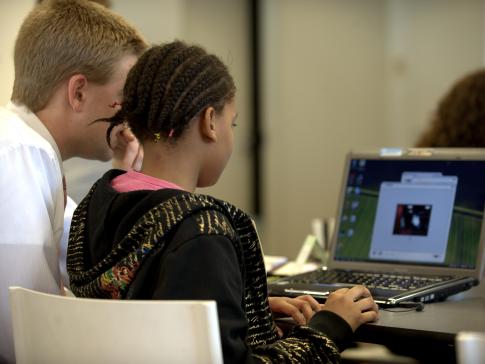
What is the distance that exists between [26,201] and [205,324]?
0.62m

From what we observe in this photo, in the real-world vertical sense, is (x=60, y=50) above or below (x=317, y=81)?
above

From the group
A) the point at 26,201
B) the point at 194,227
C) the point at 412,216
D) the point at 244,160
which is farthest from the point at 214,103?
the point at 244,160

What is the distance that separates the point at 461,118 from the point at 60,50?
4.42 feet

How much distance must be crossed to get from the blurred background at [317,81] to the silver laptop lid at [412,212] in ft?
9.56

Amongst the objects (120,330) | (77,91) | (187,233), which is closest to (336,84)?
(77,91)

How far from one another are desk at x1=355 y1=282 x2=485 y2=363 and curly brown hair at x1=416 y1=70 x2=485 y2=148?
Answer: 106 centimetres

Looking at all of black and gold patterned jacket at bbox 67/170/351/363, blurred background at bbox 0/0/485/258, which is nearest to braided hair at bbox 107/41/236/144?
black and gold patterned jacket at bbox 67/170/351/363

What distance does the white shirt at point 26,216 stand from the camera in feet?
5.02

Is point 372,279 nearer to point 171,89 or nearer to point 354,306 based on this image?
point 354,306

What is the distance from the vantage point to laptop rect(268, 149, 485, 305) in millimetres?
1766

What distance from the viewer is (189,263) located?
120cm

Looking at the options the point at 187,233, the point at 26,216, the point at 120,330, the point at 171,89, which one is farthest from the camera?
the point at 26,216

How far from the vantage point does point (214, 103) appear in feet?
4.66

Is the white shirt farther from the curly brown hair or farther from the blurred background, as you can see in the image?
the blurred background
